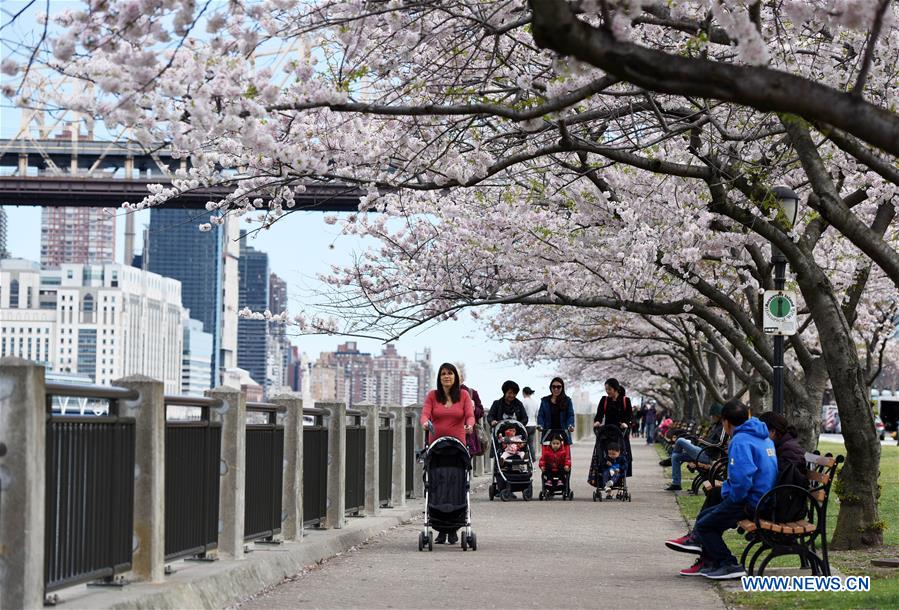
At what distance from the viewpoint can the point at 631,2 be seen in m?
7.25

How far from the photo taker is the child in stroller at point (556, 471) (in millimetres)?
22391

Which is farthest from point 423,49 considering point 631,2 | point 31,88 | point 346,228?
point 346,228

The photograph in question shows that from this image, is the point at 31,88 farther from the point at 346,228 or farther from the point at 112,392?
the point at 346,228

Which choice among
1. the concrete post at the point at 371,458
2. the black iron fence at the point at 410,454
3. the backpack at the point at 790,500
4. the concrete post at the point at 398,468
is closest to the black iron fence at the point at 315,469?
the concrete post at the point at 371,458

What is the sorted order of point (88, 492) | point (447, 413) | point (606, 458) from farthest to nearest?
point (606, 458) → point (447, 413) → point (88, 492)

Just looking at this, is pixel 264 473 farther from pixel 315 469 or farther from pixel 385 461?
pixel 385 461

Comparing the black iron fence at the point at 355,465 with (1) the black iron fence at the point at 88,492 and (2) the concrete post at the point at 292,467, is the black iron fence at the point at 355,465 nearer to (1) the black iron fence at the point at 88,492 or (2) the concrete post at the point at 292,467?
(2) the concrete post at the point at 292,467

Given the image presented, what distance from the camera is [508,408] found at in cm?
2202

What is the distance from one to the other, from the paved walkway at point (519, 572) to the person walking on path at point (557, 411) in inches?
135

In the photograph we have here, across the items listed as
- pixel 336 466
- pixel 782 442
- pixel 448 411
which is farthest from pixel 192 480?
pixel 782 442

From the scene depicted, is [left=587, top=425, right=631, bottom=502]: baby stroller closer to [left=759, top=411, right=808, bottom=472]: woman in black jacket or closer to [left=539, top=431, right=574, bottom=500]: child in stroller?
[left=539, top=431, right=574, bottom=500]: child in stroller

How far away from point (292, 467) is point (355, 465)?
3.45 meters

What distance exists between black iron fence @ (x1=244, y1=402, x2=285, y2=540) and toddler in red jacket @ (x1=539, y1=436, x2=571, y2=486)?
382 inches

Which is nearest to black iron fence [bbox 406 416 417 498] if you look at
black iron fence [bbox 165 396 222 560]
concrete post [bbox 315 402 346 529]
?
concrete post [bbox 315 402 346 529]
